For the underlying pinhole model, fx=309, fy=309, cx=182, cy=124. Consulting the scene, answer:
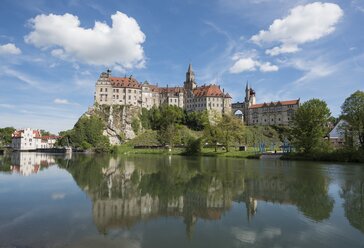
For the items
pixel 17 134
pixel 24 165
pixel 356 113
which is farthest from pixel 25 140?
pixel 356 113

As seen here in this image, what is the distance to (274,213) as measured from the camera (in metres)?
14.4

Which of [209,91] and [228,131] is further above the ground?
[209,91]

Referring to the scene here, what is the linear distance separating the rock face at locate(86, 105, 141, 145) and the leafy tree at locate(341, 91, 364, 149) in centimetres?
7945

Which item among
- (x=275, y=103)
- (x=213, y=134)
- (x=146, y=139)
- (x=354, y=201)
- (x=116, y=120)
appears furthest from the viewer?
(x=275, y=103)

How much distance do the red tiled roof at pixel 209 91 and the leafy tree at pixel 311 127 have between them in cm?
8235

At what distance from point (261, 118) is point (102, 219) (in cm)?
13529

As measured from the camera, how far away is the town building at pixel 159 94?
123812mm

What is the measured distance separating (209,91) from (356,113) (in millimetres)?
89488

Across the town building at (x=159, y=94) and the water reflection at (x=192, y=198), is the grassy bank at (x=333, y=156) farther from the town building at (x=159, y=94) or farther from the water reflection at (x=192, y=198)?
the town building at (x=159, y=94)

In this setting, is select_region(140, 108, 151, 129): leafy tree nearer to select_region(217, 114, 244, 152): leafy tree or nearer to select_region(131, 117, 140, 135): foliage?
select_region(131, 117, 140, 135): foliage

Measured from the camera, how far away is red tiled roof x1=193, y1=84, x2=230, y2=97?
137m

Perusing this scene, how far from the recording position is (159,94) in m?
138

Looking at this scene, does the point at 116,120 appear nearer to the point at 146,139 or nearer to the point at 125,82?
the point at 146,139

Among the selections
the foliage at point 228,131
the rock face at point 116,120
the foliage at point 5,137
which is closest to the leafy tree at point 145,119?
the rock face at point 116,120
